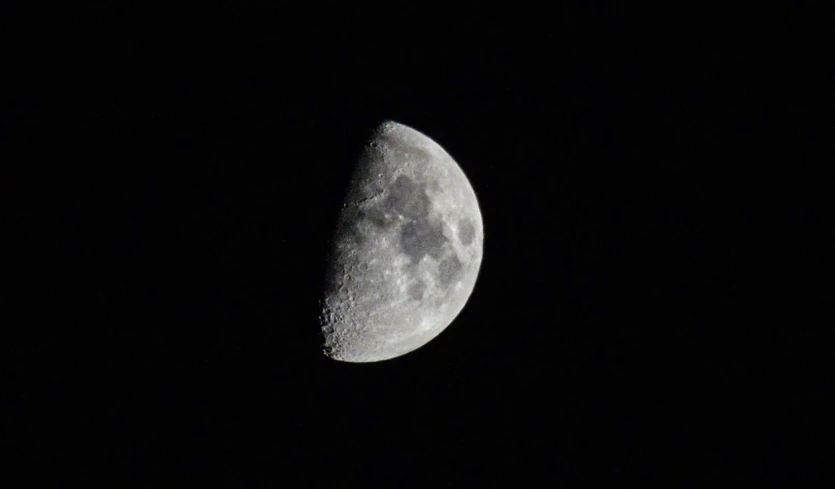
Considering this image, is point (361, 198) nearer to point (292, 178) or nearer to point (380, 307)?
point (292, 178)

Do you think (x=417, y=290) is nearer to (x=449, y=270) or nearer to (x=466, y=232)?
(x=449, y=270)

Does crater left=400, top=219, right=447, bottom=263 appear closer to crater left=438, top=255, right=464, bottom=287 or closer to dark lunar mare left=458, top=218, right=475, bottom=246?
crater left=438, top=255, right=464, bottom=287

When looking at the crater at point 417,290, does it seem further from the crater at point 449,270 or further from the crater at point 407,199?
the crater at point 407,199

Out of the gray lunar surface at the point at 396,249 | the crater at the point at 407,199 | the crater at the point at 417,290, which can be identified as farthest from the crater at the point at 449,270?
the crater at the point at 407,199

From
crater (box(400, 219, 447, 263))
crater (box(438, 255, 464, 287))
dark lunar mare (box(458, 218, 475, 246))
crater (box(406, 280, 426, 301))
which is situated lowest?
crater (box(406, 280, 426, 301))

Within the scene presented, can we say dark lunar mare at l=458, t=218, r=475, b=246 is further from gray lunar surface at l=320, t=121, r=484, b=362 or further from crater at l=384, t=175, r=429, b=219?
crater at l=384, t=175, r=429, b=219

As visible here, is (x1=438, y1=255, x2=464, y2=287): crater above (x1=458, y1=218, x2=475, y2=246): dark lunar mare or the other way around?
the other way around

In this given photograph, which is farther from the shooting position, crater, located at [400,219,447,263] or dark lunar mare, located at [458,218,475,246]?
dark lunar mare, located at [458,218,475,246]

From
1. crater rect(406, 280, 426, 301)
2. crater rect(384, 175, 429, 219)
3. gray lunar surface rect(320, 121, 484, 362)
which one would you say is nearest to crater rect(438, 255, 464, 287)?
gray lunar surface rect(320, 121, 484, 362)


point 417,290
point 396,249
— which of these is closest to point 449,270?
point 417,290
